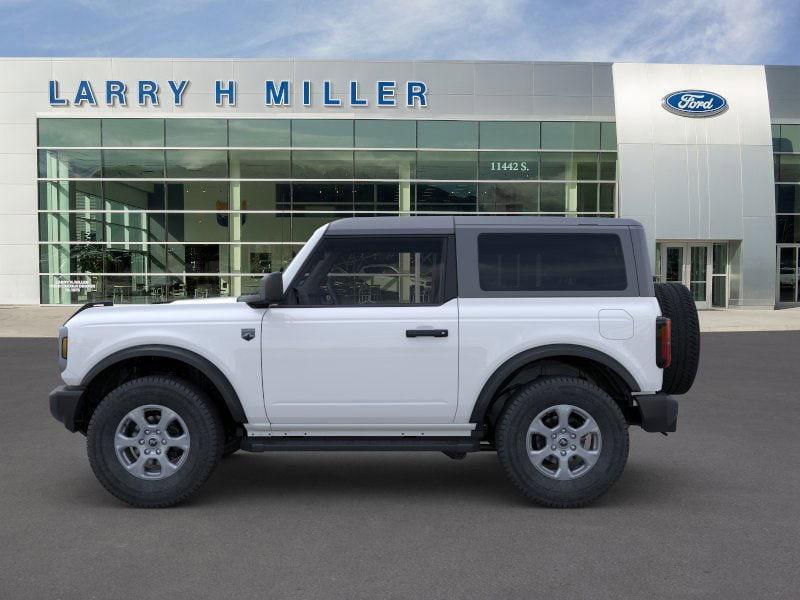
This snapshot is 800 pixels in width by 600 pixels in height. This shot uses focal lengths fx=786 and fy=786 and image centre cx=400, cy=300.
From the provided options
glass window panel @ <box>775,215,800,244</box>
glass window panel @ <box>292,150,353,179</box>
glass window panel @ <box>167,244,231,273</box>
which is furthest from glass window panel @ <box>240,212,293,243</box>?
glass window panel @ <box>775,215,800,244</box>

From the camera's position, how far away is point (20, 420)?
329 inches

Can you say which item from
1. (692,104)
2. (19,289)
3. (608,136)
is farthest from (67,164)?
(692,104)

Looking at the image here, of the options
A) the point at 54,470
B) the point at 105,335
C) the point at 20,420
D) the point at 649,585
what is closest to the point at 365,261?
the point at 105,335

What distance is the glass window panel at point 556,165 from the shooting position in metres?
28.7

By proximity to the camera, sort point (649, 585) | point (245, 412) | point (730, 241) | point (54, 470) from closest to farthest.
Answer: point (649, 585) < point (245, 412) < point (54, 470) < point (730, 241)

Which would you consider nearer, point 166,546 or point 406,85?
point 166,546

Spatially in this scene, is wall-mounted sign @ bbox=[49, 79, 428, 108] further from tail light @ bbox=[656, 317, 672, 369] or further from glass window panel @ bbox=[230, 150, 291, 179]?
tail light @ bbox=[656, 317, 672, 369]

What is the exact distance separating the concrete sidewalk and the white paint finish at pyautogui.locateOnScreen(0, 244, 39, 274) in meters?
1.34

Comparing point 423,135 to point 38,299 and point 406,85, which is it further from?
point 38,299

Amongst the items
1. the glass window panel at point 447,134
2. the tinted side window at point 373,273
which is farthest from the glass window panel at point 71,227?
the tinted side window at point 373,273

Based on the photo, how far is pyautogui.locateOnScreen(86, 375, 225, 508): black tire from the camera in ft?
16.7

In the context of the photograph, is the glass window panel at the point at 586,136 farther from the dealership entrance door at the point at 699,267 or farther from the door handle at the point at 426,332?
the door handle at the point at 426,332

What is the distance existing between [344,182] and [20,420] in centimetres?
2101

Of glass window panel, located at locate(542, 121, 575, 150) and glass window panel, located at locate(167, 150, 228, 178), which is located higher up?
glass window panel, located at locate(542, 121, 575, 150)
